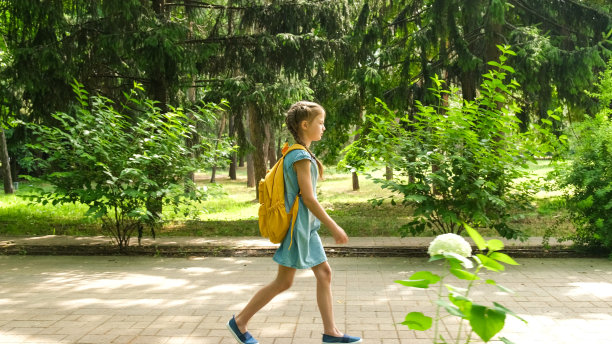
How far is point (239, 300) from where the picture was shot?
520 centimetres

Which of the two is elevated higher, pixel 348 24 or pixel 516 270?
pixel 348 24

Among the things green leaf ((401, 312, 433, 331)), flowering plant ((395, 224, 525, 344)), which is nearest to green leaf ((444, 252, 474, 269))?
flowering plant ((395, 224, 525, 344))

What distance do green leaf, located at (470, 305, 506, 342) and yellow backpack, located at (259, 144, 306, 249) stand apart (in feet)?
6.14

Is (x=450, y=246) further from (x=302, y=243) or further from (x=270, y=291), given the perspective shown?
(x=270, y=291)

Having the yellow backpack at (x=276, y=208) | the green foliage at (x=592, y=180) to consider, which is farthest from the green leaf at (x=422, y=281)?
the green foliage at (x=592, y=180)

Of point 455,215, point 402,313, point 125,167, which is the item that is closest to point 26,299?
point 125,167

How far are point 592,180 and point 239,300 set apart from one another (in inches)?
193

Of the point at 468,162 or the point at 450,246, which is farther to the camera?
the point at 468,162

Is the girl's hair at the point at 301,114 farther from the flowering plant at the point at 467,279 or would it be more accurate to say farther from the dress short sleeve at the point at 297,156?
the flowering plant at the point at 467,279

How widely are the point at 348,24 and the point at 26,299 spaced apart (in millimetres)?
10059

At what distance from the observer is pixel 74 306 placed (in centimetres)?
498

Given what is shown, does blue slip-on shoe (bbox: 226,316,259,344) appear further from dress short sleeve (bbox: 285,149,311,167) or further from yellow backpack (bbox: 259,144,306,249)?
dress short sleeve (bbox: 285,149,311,167)

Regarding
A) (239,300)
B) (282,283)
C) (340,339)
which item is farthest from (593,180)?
(282,283)

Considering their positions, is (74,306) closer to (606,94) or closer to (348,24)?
(606,94)
